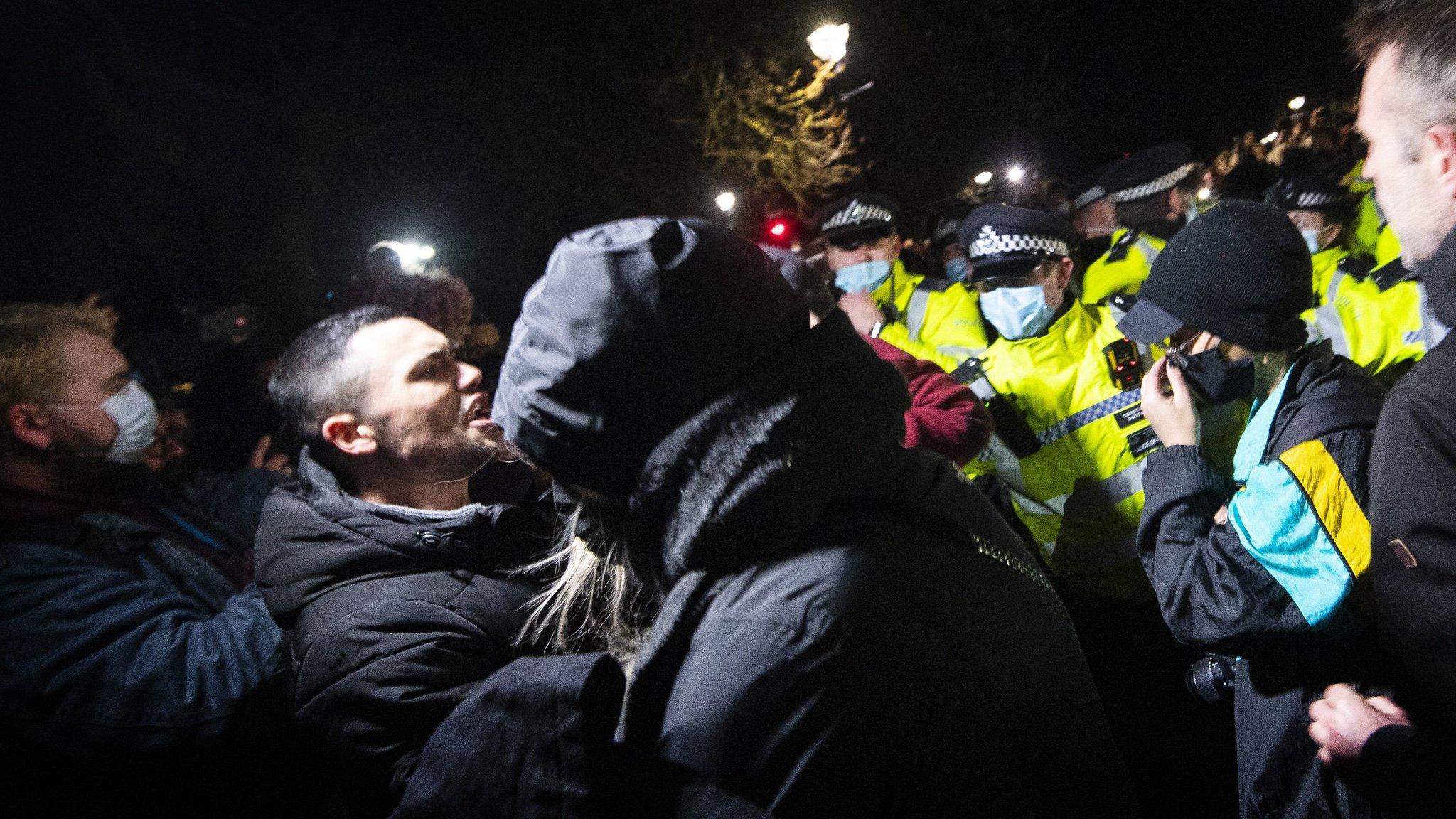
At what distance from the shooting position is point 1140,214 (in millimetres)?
A: 4895

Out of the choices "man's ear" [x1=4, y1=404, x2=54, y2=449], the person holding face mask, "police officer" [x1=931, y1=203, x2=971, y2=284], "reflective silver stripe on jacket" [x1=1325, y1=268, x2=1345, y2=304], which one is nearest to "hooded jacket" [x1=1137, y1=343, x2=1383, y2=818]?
"reflective silver stripe on jacket" [x1=1325, y1=268, x2=1345, y2=304]

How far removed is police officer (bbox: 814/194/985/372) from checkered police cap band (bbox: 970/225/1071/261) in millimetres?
438

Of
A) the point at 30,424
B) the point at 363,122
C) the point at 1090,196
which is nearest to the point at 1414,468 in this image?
the point at 30,424

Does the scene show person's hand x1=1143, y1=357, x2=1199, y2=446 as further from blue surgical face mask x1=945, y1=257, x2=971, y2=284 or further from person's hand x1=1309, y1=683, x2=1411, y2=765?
blue surgical face mask x1=945, y1=257, x2=971, y2=284

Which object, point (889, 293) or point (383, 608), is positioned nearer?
point (383, 608)

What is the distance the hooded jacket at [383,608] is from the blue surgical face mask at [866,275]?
3445 mm

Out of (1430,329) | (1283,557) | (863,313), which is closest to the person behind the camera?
(1283,557)

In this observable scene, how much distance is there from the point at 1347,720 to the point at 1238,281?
125 cm

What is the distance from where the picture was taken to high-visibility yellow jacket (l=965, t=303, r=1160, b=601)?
289 cm

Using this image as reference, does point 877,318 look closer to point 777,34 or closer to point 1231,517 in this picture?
point 1231,517

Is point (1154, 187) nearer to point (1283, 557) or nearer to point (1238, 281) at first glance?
point (1238, 281)

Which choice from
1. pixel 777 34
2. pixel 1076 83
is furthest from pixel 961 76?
pixel 777 34

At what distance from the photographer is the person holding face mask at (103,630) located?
73.9 inches

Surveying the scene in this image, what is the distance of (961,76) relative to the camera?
16.0 metres
